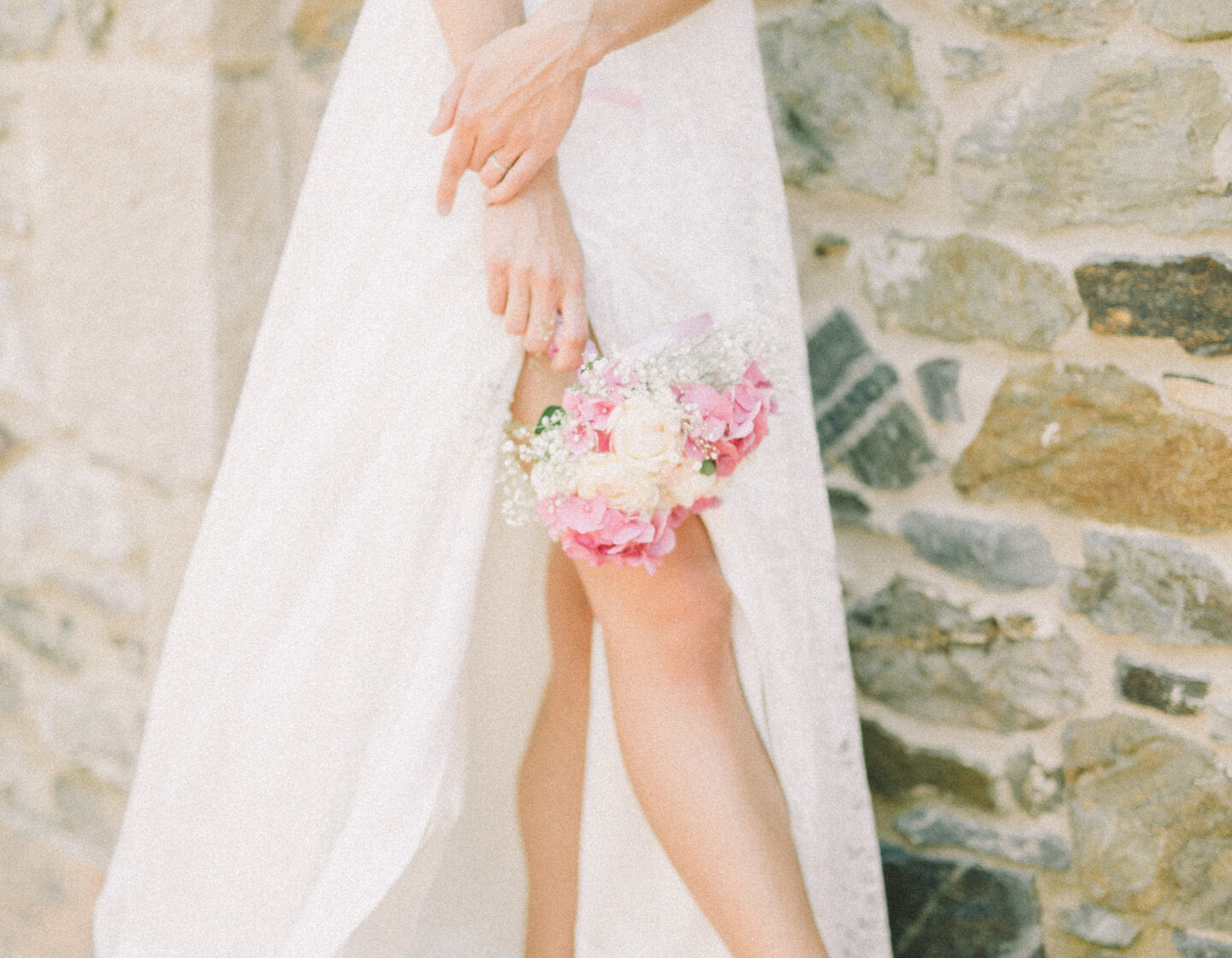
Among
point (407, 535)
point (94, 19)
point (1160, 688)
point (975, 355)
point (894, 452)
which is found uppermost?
point (94, 19)

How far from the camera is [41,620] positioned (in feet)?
8.34

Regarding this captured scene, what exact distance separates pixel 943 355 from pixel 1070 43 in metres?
0.43

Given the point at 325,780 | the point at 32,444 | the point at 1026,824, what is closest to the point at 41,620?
the point at 32,444

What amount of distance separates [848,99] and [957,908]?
118cm

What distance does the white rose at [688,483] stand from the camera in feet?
3.76

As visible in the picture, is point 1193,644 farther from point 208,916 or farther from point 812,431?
point 208,916

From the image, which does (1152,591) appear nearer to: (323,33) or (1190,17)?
(1190,17)

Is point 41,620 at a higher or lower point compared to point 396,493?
lower

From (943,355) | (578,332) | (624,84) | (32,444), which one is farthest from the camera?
(32,444)

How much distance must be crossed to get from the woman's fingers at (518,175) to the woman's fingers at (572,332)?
0.39 ft

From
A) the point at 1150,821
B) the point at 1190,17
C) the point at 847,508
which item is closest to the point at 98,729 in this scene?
the point at 847,508

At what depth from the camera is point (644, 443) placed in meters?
1.10

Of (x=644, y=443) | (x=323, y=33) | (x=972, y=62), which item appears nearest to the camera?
(x=644, y=443)

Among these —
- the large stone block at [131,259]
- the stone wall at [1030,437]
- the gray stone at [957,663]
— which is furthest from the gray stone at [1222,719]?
the large stone block at [131,259]
